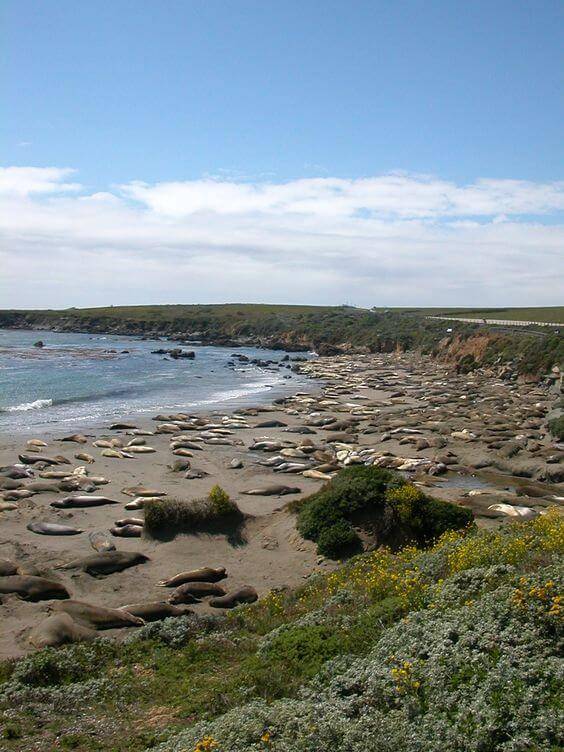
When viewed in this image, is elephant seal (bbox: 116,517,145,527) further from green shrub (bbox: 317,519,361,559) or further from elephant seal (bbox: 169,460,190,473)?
elephant seal (bbox: 169,460,190,473)

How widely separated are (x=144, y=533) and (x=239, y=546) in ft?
9.17

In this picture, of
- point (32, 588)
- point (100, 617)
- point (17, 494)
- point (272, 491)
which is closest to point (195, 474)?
point (272, 491)

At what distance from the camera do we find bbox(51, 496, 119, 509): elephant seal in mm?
20608

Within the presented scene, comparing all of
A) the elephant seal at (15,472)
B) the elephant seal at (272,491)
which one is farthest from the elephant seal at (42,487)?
the elephant seal at (272,491)

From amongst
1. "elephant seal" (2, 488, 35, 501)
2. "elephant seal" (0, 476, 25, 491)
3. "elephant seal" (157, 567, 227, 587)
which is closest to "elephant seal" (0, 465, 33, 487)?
"elephant seal" (0, 476, 25, 491)

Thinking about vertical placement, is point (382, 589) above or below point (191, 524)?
above

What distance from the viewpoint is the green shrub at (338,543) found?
1591 centimetres

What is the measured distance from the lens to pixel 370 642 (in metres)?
9.20

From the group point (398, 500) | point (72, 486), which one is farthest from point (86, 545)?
point (398, 500)

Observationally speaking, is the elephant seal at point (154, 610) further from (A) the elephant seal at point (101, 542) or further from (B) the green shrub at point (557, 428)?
(B) the green shrub at point (557, 428)

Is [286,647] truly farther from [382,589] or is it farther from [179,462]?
[179,462]

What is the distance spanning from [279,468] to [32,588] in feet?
45.2

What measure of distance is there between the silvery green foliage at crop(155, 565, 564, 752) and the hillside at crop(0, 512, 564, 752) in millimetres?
16

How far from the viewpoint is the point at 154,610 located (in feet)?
41.1
